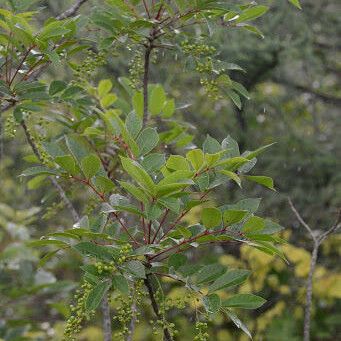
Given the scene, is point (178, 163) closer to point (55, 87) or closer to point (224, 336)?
point (55, 87)

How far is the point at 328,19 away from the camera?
4289 millimetres

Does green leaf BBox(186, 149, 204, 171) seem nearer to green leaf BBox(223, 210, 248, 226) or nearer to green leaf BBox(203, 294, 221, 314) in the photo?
green leaf BBox(223, 210, 248, 226)

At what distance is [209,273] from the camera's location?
5.15 ft

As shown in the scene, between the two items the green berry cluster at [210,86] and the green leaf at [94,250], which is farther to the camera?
the green berry cluster at [210,86]

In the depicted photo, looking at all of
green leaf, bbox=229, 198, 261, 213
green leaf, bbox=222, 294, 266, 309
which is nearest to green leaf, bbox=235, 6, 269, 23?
green leaf, bbox=229, 198, 261, 213

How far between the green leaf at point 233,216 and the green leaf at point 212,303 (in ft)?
0.56

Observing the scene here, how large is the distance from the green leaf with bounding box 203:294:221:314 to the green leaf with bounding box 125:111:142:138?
16.9 inches

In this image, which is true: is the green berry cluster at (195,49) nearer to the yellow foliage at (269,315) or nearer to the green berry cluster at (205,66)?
the green berry cluster at (205,66)

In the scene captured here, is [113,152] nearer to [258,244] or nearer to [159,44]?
[159,44]

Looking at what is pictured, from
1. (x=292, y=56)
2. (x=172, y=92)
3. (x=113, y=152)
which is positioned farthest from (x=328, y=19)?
(x=113, y=152)

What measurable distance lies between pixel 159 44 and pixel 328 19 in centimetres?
257

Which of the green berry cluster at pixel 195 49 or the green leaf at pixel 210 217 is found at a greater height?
the green berry cluster at pixel 195 49

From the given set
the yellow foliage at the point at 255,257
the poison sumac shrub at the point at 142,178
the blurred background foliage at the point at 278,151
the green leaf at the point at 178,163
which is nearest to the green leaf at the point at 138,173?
the poison sumac shrub at the point at 142,178

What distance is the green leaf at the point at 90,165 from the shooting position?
150 centimetres
